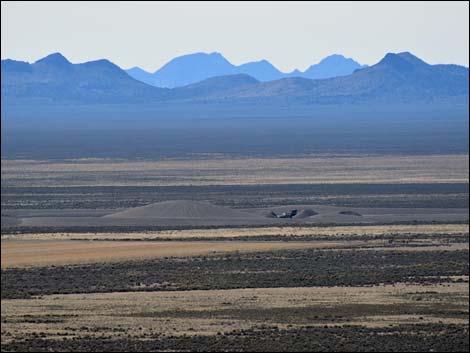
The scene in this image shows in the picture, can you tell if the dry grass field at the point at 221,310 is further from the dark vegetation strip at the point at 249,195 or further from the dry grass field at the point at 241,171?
the dry grass field at the point at 241,171

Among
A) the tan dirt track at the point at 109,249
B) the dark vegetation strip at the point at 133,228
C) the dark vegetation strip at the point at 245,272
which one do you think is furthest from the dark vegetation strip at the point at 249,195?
the dark vegetation strip at the point at 245,272

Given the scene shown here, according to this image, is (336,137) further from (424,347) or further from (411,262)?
(424,347)

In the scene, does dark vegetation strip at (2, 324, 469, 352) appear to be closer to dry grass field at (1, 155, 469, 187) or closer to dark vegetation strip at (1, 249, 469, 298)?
dark vegetation strip at (1, 249, 469, 298)

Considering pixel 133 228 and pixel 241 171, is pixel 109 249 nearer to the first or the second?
pixel 133 228

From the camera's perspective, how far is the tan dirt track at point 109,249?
45.5 m

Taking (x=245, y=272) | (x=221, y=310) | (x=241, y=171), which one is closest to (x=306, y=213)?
(x=245, y=272)

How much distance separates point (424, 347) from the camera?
28984 mm

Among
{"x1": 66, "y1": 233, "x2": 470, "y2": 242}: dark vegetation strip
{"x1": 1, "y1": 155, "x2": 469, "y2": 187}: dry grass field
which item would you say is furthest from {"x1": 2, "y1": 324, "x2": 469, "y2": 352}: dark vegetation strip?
{"x1": 1, "y1": 155, "x2": 469, "y2": 187}: dry grass field

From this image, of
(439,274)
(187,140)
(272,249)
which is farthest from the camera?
(187,140)

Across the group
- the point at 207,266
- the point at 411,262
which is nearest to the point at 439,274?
the point at 411,262

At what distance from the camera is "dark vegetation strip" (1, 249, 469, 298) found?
39.1 meters

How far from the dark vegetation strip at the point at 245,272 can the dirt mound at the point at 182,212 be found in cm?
1464

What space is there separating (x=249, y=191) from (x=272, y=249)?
30.6 metres

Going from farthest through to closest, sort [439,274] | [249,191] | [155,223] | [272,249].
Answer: [249,191], [155,223], [272,249], [439,274]
